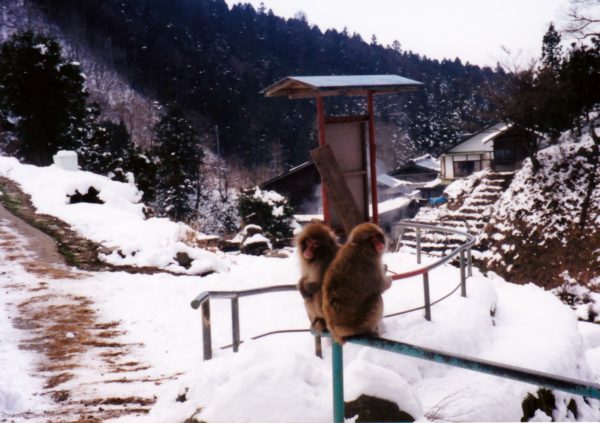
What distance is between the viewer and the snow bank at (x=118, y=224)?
10227 mm

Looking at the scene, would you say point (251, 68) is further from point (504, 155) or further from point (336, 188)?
point (336, 188)

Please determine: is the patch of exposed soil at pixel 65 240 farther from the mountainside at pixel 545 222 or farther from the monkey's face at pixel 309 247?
the mountainside at pixel 545 222

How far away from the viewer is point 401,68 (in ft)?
268

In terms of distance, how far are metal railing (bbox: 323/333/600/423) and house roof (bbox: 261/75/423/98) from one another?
13.2 ft

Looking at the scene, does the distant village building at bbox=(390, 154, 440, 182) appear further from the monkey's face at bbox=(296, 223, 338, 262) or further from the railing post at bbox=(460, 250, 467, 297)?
the monkey's face at bbox=(296, 223, 338, 262)

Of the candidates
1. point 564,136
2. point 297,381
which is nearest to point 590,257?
point 564,136

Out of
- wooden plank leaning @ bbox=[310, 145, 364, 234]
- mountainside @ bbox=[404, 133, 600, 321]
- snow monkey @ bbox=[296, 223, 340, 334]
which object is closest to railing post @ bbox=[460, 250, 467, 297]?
wooden plank leaning @ bbox=[310, 145, 364, 234]

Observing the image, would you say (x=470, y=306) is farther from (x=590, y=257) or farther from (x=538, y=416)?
(x=590, y=257)

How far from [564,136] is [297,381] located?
27.6 metres

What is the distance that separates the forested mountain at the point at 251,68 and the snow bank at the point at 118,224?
140ft

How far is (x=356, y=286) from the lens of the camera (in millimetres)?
2652

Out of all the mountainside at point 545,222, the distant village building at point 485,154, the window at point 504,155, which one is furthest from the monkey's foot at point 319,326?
the window at point 504,155

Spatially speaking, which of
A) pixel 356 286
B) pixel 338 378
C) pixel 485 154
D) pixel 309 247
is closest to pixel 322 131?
pixel 309 247

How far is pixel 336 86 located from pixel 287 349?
3305 millimetres
